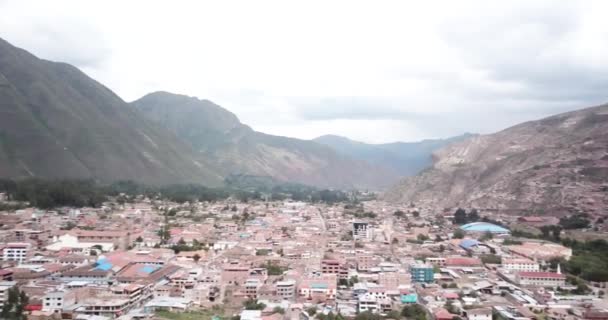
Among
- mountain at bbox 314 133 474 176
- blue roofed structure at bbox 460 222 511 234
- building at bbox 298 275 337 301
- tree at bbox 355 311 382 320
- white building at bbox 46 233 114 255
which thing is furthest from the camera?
mountain at bbox 314 133 474 176

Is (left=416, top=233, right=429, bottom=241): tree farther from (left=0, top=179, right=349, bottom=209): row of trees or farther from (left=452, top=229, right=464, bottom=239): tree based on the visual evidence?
(left=0, top=179, right=349, bottom=209): row of trees

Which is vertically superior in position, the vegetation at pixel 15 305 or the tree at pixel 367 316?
A: the vegetation at pixel 15 305

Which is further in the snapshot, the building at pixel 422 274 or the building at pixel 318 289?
the building at pixel 422 274

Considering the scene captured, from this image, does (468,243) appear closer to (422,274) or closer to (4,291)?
(422,274)

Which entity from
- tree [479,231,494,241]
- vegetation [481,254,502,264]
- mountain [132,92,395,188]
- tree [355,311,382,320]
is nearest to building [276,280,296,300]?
tree [355,311,382,320]

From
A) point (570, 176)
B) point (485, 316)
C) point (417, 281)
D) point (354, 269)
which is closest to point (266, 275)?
point (354, 269)

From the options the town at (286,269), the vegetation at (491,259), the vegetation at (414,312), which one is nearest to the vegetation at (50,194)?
the town at (286,269)

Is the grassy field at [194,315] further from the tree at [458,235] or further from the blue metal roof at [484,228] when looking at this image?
the blue metal roof at [484,228]

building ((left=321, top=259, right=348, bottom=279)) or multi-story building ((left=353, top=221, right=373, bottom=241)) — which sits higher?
multi-story building ((left=353, top=221, right=373, bottom=241))
